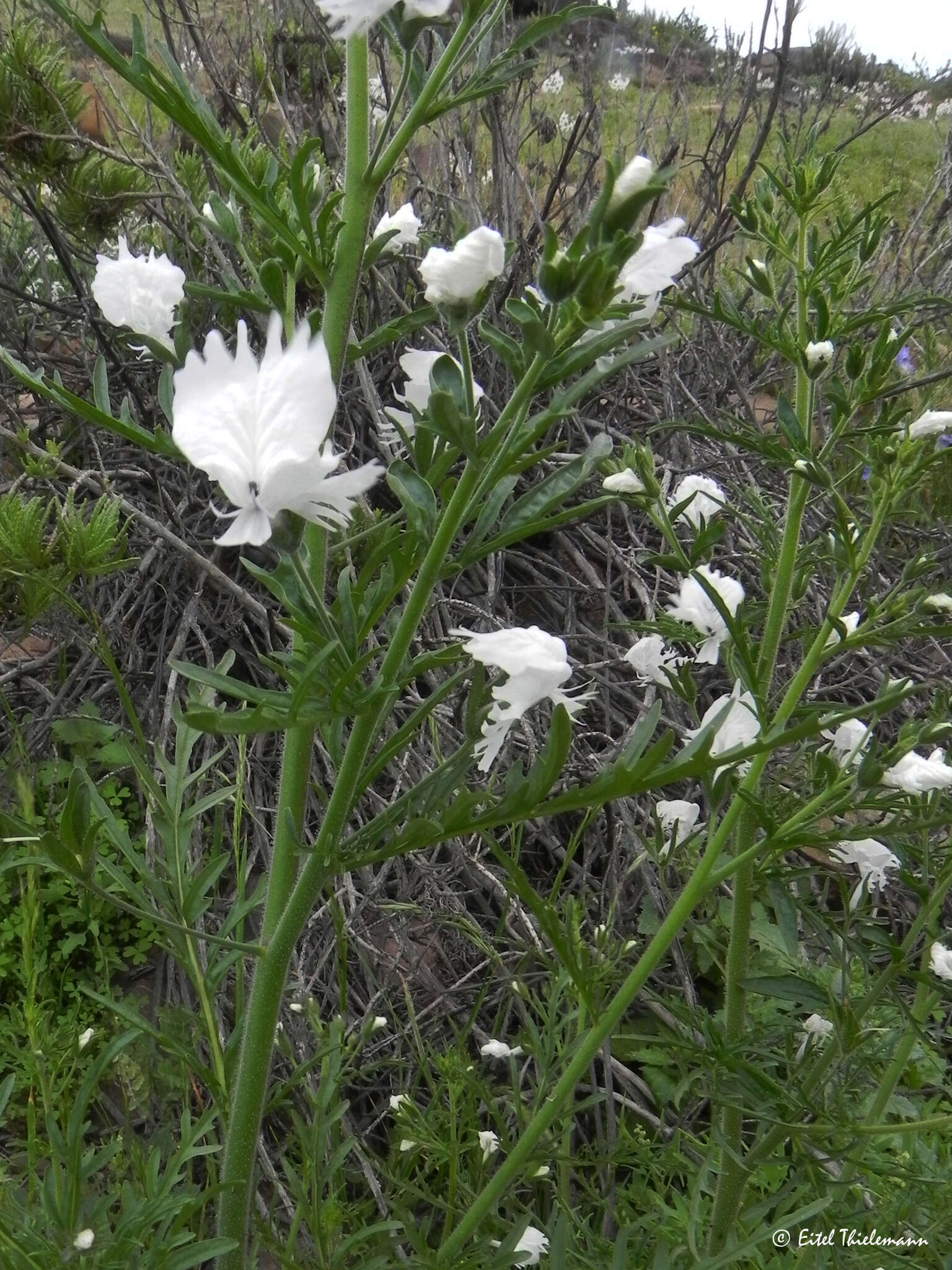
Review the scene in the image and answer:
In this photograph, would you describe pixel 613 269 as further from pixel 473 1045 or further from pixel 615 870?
pixel 473 1045

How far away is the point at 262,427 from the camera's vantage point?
0.73m

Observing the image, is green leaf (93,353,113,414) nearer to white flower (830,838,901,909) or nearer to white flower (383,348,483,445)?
white flower (383,348,483,445)

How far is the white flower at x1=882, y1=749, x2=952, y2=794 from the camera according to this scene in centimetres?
108

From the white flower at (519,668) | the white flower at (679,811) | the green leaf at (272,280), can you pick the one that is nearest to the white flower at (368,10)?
the green leaf at (272,280)

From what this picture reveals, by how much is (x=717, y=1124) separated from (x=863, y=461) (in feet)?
2.83

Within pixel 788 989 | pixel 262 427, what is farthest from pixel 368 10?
pixel 788 989

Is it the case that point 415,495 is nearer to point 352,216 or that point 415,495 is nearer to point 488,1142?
point 352,216

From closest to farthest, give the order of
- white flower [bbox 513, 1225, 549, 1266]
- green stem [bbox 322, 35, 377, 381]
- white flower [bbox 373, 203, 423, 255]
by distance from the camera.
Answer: green stem [bbox 322, 35, 377, 381] < white flower [bbox 373, 203, 423, 255] < white flower [bbox 513, 1225, 549, 1266]

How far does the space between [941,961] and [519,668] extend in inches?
32.3

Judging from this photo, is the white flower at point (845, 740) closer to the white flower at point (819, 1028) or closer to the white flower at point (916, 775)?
the white flower at point (916, 775)

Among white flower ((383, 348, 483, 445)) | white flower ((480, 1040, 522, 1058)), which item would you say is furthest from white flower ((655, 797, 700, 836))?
white flower ((383, 348, 483, 445))

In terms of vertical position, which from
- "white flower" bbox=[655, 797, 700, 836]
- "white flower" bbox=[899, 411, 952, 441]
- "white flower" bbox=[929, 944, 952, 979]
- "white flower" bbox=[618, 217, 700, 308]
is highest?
"white flower" bbox=[618, 217, 700, 308]

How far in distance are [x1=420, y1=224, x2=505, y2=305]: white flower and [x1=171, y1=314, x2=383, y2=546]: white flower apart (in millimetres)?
120

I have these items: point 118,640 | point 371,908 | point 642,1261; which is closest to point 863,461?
point 642,1261
